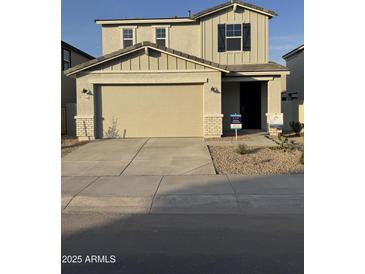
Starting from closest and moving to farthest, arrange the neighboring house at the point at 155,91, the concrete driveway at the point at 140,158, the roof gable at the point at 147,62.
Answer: the concrete driveway at the point at 140,158, the roof gable at the point at 147,62, the neighboring house at the point at 155,91

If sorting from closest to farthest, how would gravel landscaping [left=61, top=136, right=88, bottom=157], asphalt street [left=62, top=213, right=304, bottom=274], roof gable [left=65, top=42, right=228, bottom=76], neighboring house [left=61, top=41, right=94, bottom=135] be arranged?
asphalt street [left=62, top=213, right=304, bottom=274]
gravel landscaping [left=61, top=136, right=88, bottom=157]
roof gable [left=65, top=42, right=228, bottom=76]
neighboring house [left=61, top=41, right=94, bottom=135]

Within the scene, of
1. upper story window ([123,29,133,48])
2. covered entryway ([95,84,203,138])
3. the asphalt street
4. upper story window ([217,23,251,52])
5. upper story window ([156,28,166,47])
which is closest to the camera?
the asphalt street

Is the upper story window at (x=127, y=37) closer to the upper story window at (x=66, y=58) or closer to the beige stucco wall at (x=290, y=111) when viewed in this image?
the upper story window at (x=66, y=58)

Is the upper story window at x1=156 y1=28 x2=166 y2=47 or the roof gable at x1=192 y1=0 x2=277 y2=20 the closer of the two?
the roof gable at x1=192 y1=0 x2=277 y2=20

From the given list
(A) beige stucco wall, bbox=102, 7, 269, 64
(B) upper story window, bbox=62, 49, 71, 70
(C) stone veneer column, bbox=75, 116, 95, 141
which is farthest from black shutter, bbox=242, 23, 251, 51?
(B) upper story window, bbox=62, 49, 71, 70

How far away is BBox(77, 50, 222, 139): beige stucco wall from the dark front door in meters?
3.53

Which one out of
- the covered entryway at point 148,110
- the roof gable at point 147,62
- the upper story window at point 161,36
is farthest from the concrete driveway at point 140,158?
the upper story window at point 161,36

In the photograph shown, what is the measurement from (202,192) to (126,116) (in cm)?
1004

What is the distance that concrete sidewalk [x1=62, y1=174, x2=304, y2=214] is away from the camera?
266 inches

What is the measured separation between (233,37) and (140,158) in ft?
34.1

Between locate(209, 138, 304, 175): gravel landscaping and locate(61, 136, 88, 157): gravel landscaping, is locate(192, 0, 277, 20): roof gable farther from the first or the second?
locate(61, 136, 88, 157): gravel landscaping

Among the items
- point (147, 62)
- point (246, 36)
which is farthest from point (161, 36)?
point (147, 62)

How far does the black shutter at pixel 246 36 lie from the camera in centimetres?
1941

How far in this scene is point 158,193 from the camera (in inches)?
301
